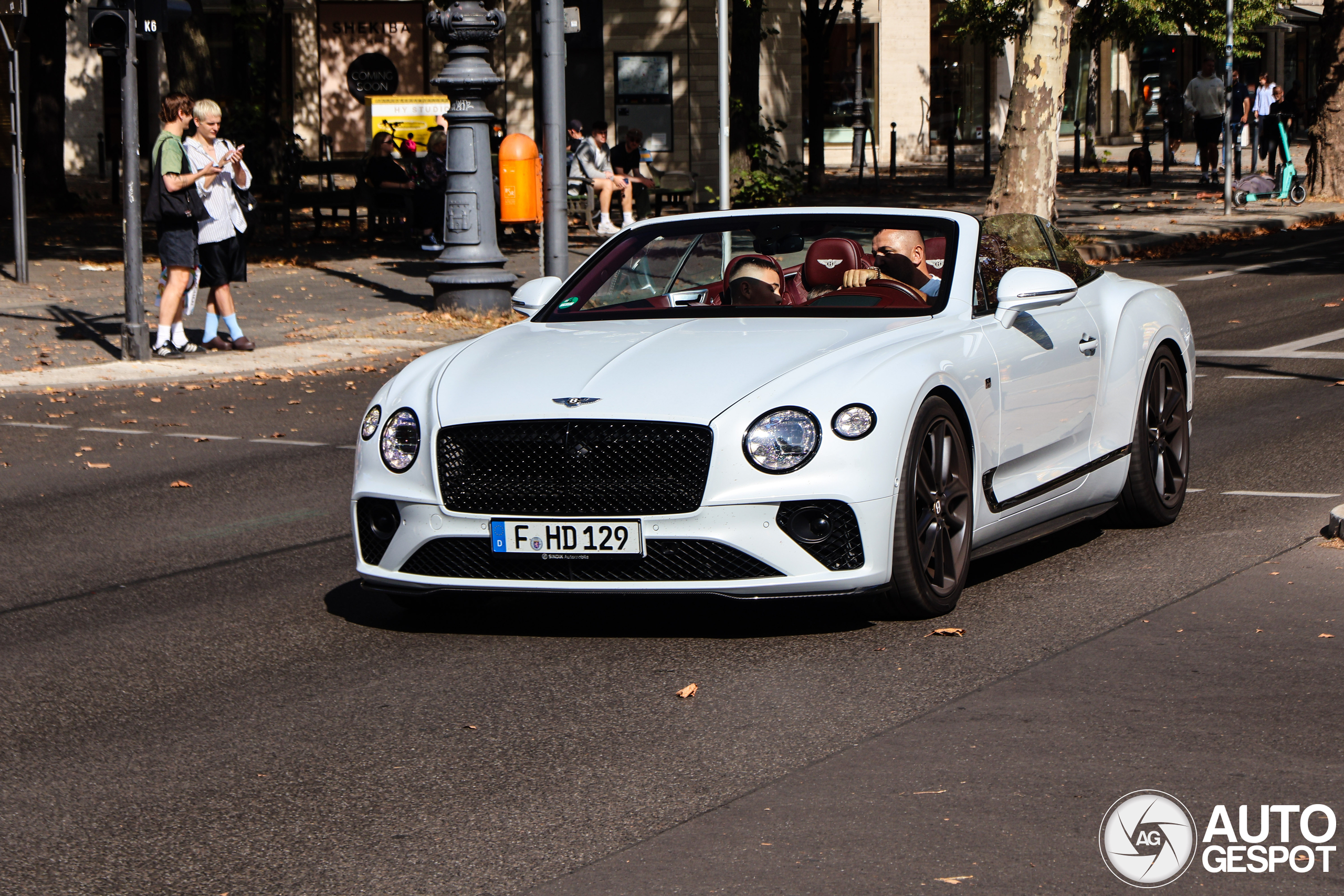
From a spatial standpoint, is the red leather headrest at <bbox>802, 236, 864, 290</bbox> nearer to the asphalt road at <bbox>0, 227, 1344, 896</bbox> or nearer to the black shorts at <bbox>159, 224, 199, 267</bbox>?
the asphalt road at <bbox>0, 227, 1344, 896</bbox>

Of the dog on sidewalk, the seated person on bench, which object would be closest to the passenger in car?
the seated person on bench

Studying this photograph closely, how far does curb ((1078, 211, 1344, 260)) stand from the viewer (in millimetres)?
23922

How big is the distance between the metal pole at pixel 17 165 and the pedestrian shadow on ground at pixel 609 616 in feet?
46.5

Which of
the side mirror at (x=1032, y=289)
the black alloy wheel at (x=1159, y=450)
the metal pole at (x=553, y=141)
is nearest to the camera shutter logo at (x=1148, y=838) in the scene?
the side mirror at (x=1032, y=289)

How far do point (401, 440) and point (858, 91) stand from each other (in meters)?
43.8

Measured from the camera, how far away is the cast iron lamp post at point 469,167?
18.0 meters

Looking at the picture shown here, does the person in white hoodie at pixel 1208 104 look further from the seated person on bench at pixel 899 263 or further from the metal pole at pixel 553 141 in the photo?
the seated person on bench at pixel 899 263

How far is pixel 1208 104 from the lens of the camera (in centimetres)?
3453

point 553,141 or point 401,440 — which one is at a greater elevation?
point 553,141

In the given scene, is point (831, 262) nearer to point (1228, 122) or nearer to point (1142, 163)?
point (1228, 122)

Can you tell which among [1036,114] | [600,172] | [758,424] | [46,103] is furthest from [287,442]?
[46,103]

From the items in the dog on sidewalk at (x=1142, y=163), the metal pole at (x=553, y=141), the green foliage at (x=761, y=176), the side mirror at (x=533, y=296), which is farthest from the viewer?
the dog on sidewalk at (x=1142, y=163)

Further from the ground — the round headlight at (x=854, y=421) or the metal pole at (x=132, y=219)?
the metal pole at (x=132, y=219)

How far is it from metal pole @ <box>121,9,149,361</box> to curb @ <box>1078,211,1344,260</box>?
11197mm
